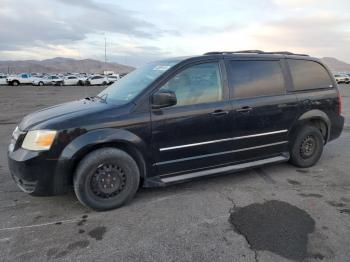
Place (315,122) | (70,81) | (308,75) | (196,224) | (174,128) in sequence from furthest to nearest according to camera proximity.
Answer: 1. (70,81)
2. (315,122)
3. (308,75)
4. (174,128)
5. (196,224)

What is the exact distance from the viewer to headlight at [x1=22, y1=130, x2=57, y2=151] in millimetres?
3227

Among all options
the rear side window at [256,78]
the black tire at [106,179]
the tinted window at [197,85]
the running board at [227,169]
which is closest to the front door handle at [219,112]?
the tinted window at [197,85]

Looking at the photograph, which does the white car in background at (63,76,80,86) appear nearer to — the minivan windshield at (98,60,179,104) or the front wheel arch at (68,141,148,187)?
the minivan windshield at (98,60,179,104)

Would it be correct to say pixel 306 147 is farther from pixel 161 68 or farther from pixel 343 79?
pixel 343 79

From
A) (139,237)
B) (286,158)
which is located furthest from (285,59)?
(139,237)

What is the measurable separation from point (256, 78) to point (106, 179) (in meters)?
2.56

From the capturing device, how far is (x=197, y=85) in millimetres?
3918

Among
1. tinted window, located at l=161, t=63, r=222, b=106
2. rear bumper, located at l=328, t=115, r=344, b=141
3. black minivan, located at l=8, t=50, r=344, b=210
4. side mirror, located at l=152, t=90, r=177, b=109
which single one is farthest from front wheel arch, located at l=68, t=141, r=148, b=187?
rear bumper, located at l=328, t=115, r=344, b=141

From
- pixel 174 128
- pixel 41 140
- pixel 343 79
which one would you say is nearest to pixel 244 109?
pixel 174 128

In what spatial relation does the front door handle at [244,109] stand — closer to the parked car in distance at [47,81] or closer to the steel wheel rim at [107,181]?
the steel wheel rim at [107,181]

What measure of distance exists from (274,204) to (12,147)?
3.22 metres

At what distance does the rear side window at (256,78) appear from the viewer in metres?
4.18

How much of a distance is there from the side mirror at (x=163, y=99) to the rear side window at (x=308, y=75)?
2247mm

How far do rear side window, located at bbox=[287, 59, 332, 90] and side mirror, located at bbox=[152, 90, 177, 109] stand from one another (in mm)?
2247
